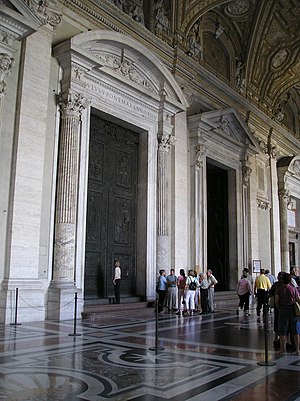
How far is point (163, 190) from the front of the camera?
14.2m

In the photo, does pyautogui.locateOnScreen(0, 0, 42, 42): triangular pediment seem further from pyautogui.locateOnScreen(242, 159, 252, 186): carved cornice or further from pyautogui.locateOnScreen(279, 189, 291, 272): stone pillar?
pyautogui.locateOnScreen(279, 189, 291, 272): stone pillar

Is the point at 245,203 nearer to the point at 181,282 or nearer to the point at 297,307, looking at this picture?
the point at 181,282

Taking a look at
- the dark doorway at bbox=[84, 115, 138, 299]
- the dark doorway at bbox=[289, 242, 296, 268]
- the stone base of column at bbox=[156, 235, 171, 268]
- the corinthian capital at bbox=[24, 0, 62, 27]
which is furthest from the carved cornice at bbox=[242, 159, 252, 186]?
the corinthian capital at bbox=[24, 0, 62, 27]

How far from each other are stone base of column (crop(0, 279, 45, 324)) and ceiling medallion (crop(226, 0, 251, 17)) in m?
14.4

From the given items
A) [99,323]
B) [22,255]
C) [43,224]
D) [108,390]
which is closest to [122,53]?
[43,224]

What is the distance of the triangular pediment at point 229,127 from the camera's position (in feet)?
53.9

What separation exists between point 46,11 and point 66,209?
486 cm

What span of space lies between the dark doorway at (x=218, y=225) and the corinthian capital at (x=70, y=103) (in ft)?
26.8

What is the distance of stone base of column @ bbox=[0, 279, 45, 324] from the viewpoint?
9.10 metres

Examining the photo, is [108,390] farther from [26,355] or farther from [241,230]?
[241,230]

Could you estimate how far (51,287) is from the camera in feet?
34.0

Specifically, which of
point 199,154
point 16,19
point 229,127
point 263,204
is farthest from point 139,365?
point 263,204

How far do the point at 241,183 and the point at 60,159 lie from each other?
33.4 feet

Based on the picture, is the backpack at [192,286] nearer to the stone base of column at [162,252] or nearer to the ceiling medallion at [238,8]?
the stone base of column at [162,252]
